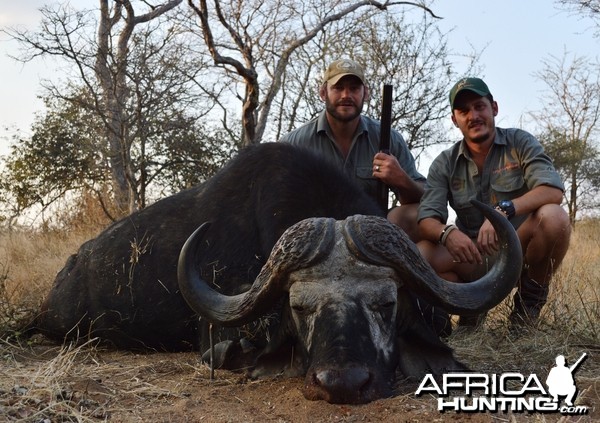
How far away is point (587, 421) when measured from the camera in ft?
8.63

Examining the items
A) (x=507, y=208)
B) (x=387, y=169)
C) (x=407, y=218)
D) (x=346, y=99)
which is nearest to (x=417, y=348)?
(x=507, y=208)

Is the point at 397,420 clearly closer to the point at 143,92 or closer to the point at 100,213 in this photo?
the point at 143,92

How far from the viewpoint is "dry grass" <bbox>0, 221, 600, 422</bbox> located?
2.81m

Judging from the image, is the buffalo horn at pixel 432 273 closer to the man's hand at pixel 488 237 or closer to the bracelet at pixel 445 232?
the man's hand at pixel 488 237

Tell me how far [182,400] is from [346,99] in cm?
348

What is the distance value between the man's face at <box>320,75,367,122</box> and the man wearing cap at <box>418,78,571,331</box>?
3.36ft

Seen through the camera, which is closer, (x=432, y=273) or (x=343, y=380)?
(x=343, y=380)

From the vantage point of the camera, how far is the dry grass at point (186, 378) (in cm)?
281

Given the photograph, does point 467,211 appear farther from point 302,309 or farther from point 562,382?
point 302,309

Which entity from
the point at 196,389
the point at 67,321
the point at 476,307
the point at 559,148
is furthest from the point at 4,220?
the point at 559,148

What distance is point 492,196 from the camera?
501cm

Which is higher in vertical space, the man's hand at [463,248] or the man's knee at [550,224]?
the man's knee at [550,224]

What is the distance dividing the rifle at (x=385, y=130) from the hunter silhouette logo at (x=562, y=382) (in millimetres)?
2373

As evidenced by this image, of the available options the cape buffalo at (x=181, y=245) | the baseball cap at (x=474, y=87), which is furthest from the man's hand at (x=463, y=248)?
the baseball cap at (x=474, y=87)
